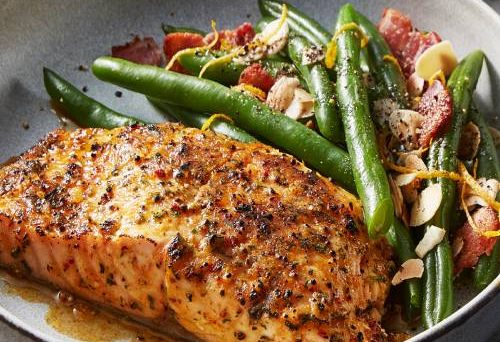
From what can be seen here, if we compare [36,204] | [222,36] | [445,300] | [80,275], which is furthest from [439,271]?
[222,36]

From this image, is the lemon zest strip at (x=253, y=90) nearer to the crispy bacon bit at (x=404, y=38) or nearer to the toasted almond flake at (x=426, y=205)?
the crispy bacon bit at (x=404, y=38)

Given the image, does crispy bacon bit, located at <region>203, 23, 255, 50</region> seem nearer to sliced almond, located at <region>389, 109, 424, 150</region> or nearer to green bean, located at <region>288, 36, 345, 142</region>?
green bean, located at <region>288, 36, 345, 142</region>

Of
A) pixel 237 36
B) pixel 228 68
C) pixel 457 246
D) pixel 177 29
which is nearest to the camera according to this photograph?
pixel 457 246

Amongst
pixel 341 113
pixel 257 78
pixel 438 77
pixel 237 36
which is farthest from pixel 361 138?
pixel 237 36

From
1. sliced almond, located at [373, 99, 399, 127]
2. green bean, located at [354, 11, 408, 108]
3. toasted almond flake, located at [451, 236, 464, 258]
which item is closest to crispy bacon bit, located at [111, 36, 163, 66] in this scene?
green bean, located at [354, 11, 408, 108]

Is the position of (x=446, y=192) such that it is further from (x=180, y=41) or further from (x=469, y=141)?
(x=180, y=41)

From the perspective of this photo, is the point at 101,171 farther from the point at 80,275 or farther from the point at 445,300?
the point at 445,300
